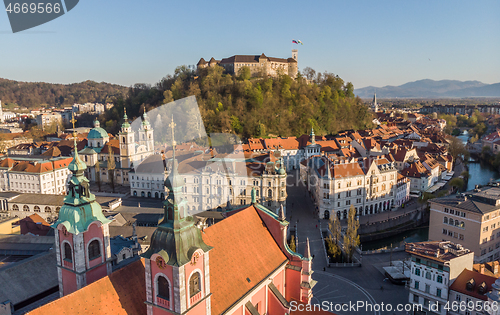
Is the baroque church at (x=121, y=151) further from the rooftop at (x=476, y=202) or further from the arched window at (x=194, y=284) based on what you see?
the arched window at (x=194, y=284)

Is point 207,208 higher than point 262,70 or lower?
lower

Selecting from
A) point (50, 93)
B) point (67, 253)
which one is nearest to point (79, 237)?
point (67, 253)

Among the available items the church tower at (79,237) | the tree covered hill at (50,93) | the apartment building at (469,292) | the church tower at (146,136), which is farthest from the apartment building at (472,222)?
the tree covered hill at (50,93)

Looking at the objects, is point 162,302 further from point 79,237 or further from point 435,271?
point 435,271

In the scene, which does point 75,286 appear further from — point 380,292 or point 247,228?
point 380,292

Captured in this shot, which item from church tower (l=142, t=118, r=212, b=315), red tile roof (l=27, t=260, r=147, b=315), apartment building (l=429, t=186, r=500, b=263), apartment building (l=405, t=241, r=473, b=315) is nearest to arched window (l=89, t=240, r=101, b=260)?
red tile roof (l=27, t=260, r=147, b=315)

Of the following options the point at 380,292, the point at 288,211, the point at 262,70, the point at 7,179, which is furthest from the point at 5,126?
the point at 380,292

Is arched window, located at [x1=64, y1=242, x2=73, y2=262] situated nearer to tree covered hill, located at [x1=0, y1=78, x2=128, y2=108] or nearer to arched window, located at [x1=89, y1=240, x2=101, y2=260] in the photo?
arched window, located at [x1=89, y1=240, x2=101, y2=260]
